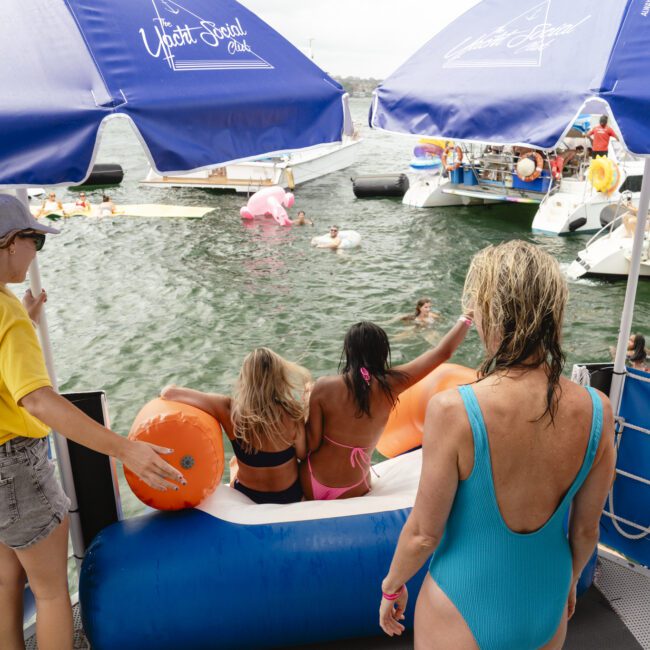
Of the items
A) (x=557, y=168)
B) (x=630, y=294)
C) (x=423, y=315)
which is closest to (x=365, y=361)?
(x=630, y=294)

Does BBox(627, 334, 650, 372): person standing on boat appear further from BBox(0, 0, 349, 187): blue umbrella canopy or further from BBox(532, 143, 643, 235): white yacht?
BBox(532, 143, 643, 235): white yacht

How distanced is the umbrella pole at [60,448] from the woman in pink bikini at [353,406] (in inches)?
41.3

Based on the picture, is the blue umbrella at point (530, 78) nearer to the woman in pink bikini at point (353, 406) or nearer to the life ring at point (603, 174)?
the woman in pink bikini at point (353, 406)

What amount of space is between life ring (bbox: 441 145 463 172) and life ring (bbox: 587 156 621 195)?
3726mm

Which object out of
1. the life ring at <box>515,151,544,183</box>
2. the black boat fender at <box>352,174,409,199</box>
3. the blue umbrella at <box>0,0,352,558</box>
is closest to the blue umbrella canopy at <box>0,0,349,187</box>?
the blue umbrella at <box>0,0,352,558</box>

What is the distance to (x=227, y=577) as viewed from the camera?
2.62 m

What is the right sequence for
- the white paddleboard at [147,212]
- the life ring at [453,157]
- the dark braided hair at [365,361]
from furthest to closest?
the life ring at [453,157] < the white paddleboard at [147,212] < the dark braided hair at [365,361]

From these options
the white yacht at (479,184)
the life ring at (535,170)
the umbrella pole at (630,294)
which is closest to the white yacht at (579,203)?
the life ring at (535,170)

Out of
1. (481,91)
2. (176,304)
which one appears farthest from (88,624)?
(176,304)

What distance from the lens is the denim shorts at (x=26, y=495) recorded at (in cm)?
210

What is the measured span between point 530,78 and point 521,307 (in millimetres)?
1356

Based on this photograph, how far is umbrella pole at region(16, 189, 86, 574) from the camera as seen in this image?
274 centimetres

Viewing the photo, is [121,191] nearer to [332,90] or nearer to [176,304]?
[176,304]

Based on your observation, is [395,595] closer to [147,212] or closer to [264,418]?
[264,418]
